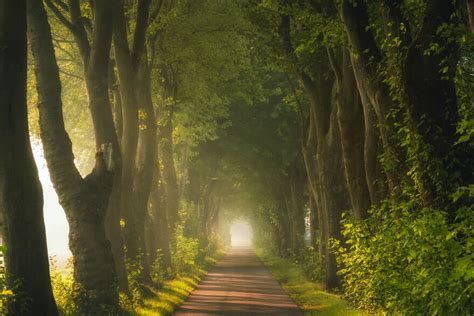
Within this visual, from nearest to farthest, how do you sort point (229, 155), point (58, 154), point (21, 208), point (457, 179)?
point (457, 179), point (21, 208), point (58, 154), point (229, 155)

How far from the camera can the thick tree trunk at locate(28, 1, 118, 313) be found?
12.7 m

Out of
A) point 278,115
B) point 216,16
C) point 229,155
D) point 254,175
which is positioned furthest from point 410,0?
point 254,175

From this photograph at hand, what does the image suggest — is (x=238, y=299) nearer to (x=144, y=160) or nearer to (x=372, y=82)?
(x=144, y=160)

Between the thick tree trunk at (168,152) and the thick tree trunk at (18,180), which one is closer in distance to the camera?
the thick tree trunk at (18,180)

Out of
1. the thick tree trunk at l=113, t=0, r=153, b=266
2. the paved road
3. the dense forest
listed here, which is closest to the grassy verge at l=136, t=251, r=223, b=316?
the paved road

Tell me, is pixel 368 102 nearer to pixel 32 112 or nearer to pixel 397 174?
pixel 397 174

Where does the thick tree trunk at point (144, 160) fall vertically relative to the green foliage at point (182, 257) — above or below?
above

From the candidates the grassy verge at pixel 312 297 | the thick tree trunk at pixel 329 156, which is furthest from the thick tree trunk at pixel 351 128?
the thick tree trunk at pixel 329 156

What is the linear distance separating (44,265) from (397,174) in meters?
6.01

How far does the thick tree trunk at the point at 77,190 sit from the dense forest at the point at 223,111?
0.09ft

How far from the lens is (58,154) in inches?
512

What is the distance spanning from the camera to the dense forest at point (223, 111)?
8648 mm

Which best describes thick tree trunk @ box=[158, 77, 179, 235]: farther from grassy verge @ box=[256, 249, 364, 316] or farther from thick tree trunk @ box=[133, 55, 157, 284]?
grassy verge @ box=[256, 249, 364, 316]

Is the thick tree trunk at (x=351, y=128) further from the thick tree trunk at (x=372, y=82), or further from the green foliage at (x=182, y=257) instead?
the green foliage at (x=182, y=257)
